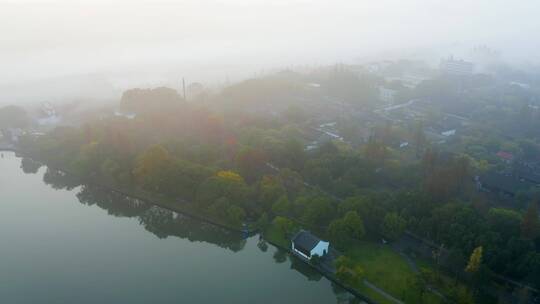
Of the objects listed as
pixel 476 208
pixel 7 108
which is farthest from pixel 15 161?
pixel 476 208

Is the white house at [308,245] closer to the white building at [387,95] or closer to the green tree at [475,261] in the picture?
the green tree at [475,261]

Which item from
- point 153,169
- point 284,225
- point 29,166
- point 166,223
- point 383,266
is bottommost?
point 166,223

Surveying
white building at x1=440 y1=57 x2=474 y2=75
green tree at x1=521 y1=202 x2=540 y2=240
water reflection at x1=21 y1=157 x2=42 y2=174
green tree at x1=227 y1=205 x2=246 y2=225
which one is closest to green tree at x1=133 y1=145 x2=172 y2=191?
green tree at x1=227 y1=205 x2=246 y2=225

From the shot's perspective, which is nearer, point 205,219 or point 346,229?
point 346,229

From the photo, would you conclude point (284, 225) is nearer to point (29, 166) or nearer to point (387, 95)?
point (29, 166)

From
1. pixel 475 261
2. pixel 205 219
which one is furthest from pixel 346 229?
pixel 205 219

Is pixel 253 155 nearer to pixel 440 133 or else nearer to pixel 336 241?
pixel 336 241

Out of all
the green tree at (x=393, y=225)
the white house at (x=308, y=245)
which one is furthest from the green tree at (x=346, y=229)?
the green tree at (x=393, y=225)
